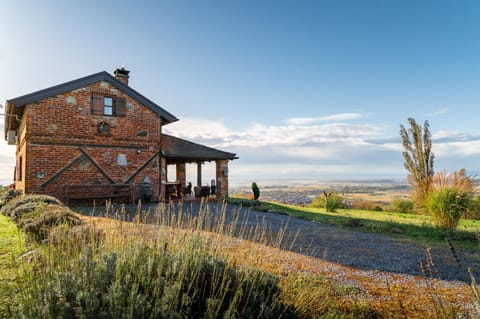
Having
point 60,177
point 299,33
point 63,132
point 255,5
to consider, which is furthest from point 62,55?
point 299,33

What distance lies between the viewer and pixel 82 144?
38.6 ft

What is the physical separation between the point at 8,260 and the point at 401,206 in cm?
1991

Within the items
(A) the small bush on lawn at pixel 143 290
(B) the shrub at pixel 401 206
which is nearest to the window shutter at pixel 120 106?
(A) the small bush on lawn at pixel 143 290

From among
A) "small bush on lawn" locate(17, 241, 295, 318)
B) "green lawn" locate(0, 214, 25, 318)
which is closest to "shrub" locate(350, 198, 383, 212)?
"small bush on lawn" locate(17, 241, 295, 318)

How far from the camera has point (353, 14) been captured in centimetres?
1133

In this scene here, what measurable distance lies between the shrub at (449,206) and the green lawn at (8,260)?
33.4ft

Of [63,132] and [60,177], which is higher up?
[63,132]

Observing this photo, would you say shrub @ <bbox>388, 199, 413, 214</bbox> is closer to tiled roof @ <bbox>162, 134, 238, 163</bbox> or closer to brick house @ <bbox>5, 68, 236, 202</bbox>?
tiled roof @ <bbox>162, 134, 238, 163</bbox>

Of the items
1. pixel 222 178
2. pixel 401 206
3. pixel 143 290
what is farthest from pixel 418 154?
pixel 143 290

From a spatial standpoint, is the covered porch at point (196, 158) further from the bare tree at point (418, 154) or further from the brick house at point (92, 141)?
the bare tree at point (418, 154)

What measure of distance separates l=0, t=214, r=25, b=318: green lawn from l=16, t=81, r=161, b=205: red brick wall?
→ 446cm

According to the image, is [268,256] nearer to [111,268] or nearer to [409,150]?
[111,268]

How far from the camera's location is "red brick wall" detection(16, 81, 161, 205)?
35.8 ft

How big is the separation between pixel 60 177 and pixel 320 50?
12910 millimetres
